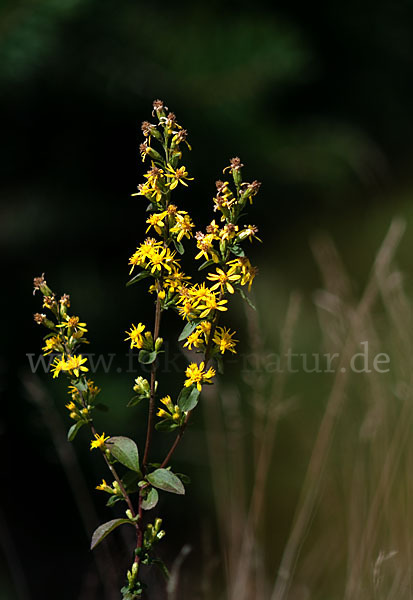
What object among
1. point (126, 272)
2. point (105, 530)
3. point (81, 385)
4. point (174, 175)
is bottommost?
point (105, 530)

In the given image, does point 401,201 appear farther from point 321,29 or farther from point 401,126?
point 321,29

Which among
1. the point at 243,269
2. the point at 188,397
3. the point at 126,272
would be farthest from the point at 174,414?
the point at 126,272

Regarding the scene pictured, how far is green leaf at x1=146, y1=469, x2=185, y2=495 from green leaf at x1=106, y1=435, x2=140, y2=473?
0.01m

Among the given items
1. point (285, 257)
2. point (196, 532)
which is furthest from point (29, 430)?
point (285, 257)

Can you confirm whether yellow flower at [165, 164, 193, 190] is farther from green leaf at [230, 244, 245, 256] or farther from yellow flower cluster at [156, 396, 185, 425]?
yellow flower cluster at [156, 396, 185, 425]

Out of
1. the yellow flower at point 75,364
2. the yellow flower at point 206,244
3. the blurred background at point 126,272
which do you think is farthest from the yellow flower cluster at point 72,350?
the blurred background at point 126,272

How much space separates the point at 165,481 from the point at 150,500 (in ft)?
0.07

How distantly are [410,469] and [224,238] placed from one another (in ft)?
2.91

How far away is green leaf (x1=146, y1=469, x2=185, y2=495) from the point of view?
1.61 feet

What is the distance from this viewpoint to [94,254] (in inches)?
72.6

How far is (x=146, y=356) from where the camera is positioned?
1.77 feet

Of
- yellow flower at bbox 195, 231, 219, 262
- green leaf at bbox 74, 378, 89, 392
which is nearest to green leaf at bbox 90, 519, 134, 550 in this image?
green leaf at bbox 74, 378, 89, 392

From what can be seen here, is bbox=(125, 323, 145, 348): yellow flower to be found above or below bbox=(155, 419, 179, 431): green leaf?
above

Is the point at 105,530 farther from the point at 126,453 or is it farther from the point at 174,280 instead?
the point at 174,280
